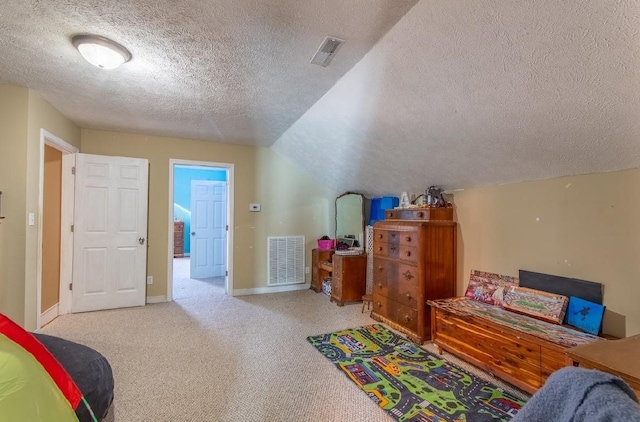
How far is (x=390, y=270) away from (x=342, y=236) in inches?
62.7

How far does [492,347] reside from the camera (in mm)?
2191

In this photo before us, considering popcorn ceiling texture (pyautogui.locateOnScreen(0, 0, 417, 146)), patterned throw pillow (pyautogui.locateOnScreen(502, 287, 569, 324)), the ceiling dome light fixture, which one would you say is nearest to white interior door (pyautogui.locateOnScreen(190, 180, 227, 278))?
popcorn ceiling texture (pyautogui.locateOnScreen(0, 0, 417, 146))

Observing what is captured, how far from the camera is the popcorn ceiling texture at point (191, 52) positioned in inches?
63.7

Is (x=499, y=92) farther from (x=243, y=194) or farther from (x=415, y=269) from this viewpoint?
(x=243, y=194)

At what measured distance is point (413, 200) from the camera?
350 cm

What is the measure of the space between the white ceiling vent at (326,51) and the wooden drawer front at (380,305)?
2.45m

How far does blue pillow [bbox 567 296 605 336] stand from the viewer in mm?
1980

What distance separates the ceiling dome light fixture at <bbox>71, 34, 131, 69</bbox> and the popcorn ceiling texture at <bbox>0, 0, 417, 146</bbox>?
0.15ft

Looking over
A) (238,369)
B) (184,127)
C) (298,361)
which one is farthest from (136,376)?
(184,127)

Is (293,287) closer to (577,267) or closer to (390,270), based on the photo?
(390,270)

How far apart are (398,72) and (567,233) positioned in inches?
68.3

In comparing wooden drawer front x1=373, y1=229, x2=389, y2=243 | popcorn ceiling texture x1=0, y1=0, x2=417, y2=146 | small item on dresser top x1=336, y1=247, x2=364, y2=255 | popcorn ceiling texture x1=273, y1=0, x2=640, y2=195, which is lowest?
small item on dresser top x1=336, y1=247, x2=364, y2=255

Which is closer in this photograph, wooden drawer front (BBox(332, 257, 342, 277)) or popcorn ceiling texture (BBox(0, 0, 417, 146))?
popcorn ceiling texture (BBox(0, 0, 417, 146))

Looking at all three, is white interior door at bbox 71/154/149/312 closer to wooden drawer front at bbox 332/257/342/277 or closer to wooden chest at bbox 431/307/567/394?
wooden drawer front at bbox 332/257/342/277
